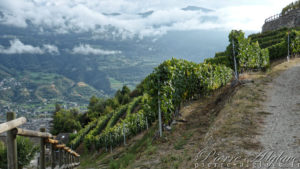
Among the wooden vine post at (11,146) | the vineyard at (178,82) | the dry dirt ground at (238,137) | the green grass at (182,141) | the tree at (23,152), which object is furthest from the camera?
the tree at (23,152)

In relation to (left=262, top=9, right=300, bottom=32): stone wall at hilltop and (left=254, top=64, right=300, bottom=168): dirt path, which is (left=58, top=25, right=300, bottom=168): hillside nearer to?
(left=254, top=64, right=300, bottom=168): dirt path

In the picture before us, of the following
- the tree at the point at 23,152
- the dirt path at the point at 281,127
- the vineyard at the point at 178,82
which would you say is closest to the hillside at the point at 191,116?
the vineyard at the point at 178,82

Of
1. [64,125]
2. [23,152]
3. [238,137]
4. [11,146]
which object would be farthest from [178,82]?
[64,125]

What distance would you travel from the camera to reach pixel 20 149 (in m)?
18.0

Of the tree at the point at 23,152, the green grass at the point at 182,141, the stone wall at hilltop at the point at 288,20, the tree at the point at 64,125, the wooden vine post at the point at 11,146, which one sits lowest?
the tree at the point at 64,125

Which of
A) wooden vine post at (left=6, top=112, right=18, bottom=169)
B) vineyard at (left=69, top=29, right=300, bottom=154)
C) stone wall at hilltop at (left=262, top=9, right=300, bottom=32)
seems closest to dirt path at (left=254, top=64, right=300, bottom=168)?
vineyard at (left=69, top=29, right=300, bottom=154)

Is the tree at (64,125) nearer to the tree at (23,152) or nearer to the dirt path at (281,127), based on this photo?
the tree at (23,152)

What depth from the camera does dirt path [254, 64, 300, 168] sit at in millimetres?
6762

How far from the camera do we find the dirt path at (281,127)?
6.76 m

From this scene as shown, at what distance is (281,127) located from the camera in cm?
965

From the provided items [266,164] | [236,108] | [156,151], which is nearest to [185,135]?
[156,151]

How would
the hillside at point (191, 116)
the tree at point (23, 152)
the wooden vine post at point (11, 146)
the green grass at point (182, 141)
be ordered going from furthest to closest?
1. the tree at point (23, 152)
2. the green grass at point (182, 141)
3. the hillside at point (191, 116)
4. the wooden vine post at point (11, 146)

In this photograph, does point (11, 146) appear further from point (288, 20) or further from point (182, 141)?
point (288, 20)

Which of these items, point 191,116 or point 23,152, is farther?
point 23,152
